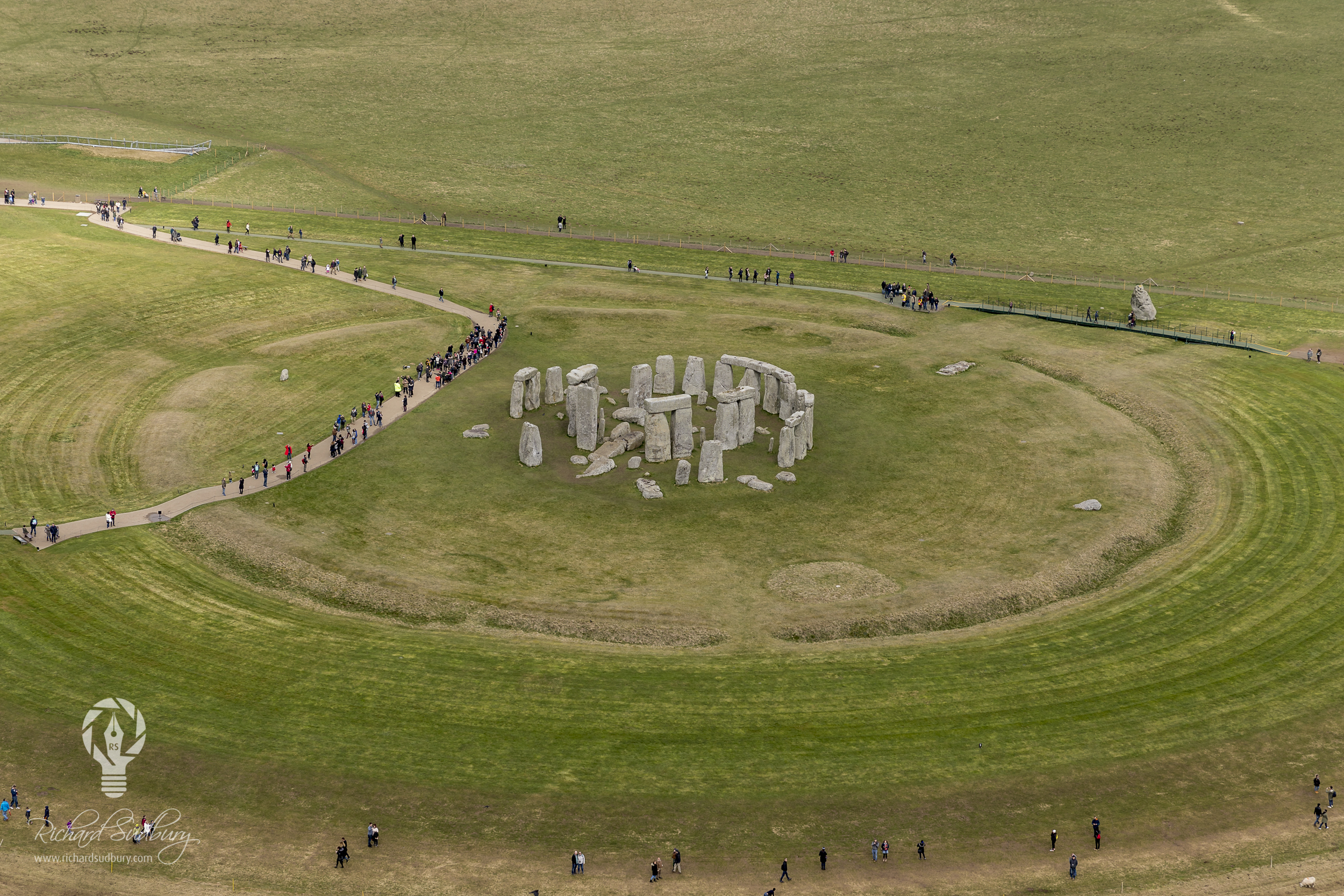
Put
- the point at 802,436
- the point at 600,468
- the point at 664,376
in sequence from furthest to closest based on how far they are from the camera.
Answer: the point at 664,376
the point at 802,436
the point at 600,468

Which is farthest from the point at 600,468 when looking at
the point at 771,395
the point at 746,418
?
the point at 771,395

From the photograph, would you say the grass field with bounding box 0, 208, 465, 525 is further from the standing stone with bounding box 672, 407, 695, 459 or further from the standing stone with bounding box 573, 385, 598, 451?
the standing stone with bounding box 672, 407, 695, 459

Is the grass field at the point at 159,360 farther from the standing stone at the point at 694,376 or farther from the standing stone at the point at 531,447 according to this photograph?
the standing stone at the point at 694,376

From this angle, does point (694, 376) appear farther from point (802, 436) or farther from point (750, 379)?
point (802, 436)

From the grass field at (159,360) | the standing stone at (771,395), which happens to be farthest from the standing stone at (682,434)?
the grass field at (159,360)

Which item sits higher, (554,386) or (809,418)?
(554,386)

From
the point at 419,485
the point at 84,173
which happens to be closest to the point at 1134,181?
the point at 419,485

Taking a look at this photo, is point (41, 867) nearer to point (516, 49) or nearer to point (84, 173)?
point (84, 173)

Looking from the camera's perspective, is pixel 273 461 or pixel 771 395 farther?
pixel 771 395

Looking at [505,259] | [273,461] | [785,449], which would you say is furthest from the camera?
[505,259]
